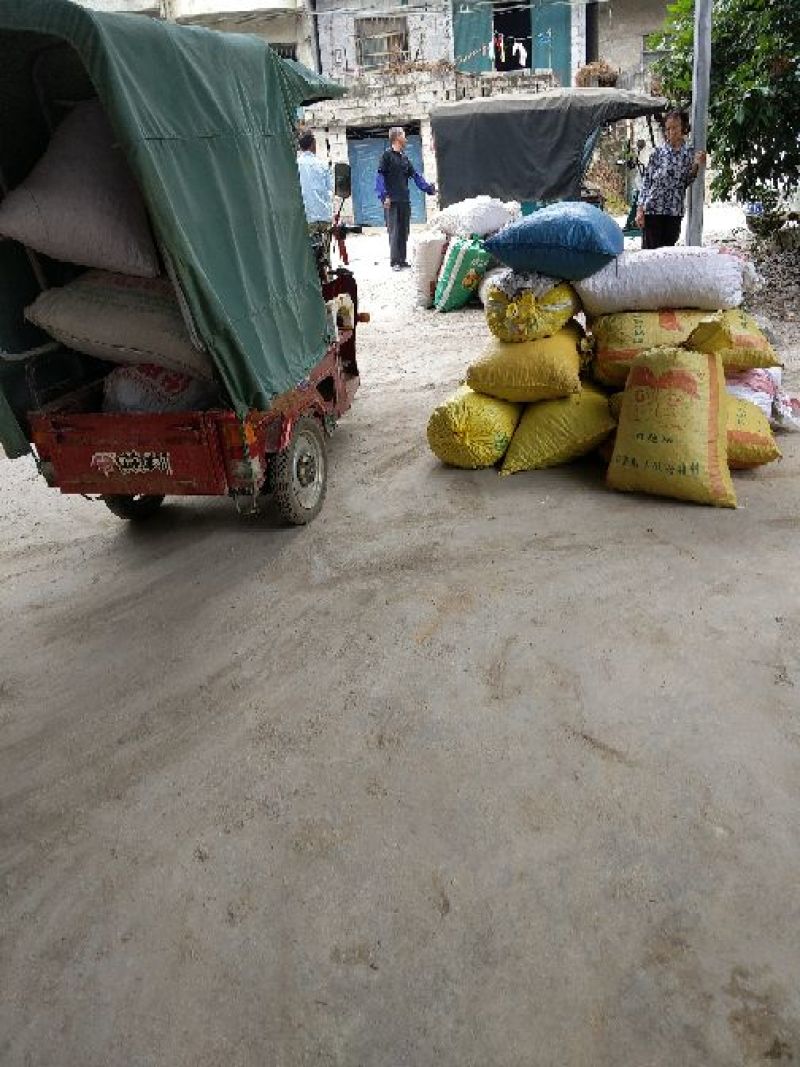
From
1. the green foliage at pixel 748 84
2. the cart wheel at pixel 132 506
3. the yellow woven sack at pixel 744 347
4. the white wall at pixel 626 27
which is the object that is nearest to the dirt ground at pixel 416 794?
the cart wheel at pixel 132 506

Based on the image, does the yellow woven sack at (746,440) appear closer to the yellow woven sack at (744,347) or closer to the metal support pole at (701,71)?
the yellow woven sack at (744,347)

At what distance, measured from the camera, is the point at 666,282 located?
12.7 feet

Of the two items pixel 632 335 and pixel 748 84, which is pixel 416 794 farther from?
pixel 748 84

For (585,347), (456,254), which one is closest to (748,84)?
(456,254)

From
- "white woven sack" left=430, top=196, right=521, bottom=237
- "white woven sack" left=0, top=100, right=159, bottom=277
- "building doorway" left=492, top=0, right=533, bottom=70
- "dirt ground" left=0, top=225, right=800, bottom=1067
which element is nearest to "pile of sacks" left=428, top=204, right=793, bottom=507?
"dirt ground" left=0, top=225, right=800, bottom=1067

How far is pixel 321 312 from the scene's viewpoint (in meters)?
3.98

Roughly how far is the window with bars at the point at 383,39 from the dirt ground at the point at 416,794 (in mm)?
21454

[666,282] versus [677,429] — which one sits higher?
[666,282]

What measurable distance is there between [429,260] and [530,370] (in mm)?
5297

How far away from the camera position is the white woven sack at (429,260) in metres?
8.62

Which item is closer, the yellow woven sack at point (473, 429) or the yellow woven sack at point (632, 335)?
the yellow woven sack at point (632, 335)

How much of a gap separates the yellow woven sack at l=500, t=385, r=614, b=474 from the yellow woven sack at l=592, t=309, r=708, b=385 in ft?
0.51

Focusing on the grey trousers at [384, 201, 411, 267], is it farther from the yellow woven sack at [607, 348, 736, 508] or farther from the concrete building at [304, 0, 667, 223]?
the concrete building at [304, 0, 667, 223]

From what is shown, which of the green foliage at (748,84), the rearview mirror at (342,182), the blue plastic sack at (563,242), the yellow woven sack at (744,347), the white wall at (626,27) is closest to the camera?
the blue plastic sack at (563,242)
